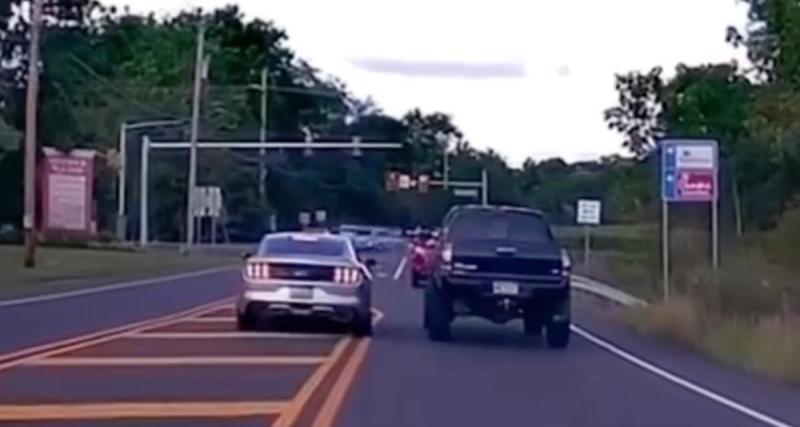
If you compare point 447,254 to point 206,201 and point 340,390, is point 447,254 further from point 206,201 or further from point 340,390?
point 206,201

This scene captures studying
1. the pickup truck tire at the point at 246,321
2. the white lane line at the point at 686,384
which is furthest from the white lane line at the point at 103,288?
the white lane line at the point at 686,384

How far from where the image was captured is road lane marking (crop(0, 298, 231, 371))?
25.2 meters

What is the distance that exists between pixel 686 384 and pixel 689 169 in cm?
1355

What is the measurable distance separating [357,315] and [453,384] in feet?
29.1

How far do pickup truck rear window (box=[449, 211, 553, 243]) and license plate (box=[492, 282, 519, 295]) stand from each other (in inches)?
44.3

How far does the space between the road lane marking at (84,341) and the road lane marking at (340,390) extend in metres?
3.59

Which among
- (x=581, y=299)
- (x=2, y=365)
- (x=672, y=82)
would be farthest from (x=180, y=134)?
(x=2, y=365)

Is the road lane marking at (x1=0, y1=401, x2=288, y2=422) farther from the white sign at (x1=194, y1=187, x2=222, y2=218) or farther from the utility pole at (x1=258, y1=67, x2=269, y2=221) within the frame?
the utility pole at (x1=258, y1=67, x2=269, y2=221)

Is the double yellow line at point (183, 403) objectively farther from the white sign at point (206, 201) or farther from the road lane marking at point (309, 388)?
the white sign at point (206, 201)

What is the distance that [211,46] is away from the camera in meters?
130

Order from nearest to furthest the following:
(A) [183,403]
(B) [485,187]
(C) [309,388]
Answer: (A) [183,403] → (C) [309,388] → (B) [485,187]

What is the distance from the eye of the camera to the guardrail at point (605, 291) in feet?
145

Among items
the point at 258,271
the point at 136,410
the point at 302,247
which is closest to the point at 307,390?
the point at 136,410

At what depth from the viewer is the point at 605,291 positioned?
160 feet
